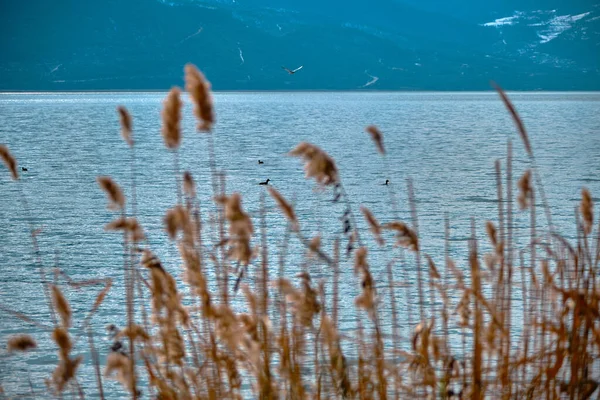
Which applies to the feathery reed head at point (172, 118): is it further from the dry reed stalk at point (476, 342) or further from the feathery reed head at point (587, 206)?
the feathery reed head at point (587, 206)

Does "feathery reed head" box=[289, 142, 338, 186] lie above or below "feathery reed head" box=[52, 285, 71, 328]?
above

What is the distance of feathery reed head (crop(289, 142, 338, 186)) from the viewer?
10.4 ft

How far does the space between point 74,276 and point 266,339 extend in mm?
10581

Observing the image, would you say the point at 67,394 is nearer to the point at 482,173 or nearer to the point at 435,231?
the point at 435,231

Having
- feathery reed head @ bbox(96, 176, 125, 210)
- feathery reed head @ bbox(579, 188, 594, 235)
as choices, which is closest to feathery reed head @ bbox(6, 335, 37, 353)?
feathery reed head @ bbox(96, 176, 125, 210)

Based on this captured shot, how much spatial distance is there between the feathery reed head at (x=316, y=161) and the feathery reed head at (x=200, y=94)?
1.05 feet

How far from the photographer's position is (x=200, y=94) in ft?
10.1

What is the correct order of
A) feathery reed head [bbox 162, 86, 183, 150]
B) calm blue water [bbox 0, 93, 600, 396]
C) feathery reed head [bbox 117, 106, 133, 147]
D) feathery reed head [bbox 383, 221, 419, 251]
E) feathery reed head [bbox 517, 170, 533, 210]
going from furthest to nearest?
calm blue water [bbox 0, 93, 600, 396] → feathery reed head [bbox 517, 170, 533, 210] → feathery reed head [bbox 383, 221, 419, 251] → feathery reed head [bbox 117, 106, 133, 147] → feathery reed head [bbox 162, 86, 183, 150]

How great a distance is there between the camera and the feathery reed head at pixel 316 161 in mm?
3172

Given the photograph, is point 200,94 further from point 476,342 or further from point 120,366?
point 476,342

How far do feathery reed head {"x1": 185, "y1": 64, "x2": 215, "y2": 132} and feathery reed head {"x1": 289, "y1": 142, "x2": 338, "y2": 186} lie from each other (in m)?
0.32

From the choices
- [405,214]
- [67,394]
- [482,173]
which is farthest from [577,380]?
[482,173]

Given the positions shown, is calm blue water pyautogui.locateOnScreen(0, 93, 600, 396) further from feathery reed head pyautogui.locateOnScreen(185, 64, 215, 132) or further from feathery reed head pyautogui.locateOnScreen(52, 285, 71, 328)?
feathery reed head pyautogui.locateOnScreen(52, 285, 71, 328)

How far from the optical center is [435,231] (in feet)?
60.3
